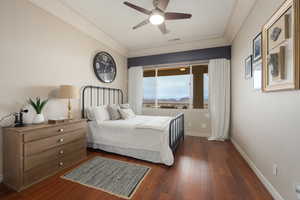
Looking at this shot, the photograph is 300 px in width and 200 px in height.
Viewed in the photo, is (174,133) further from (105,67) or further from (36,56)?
(36,56)

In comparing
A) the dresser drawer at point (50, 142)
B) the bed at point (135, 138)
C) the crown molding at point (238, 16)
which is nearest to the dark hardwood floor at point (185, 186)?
the bed at point (135, 138)

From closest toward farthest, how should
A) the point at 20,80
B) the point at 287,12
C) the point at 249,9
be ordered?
1. the point at 287,12
2. the point at 20,80
3. the point at 249,9

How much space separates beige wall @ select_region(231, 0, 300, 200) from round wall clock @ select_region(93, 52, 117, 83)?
3427mm

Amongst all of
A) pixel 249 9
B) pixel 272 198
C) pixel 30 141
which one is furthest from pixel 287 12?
pixel 30 141

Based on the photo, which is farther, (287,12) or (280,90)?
(280,90)

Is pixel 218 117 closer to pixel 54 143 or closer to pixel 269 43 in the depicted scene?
pixel 269 43

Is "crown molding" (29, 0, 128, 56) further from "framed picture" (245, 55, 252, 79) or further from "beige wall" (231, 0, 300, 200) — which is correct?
"framed picture" (245, 55, 252, 79)

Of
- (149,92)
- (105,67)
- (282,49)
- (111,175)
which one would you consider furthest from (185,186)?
(149,92)

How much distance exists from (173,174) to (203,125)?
258 centimetres

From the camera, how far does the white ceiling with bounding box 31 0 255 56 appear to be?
2.51 meters

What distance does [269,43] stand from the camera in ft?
5.71

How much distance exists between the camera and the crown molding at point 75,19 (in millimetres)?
2394

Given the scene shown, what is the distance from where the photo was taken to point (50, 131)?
2.04 metres

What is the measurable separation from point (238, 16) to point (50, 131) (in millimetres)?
4038
